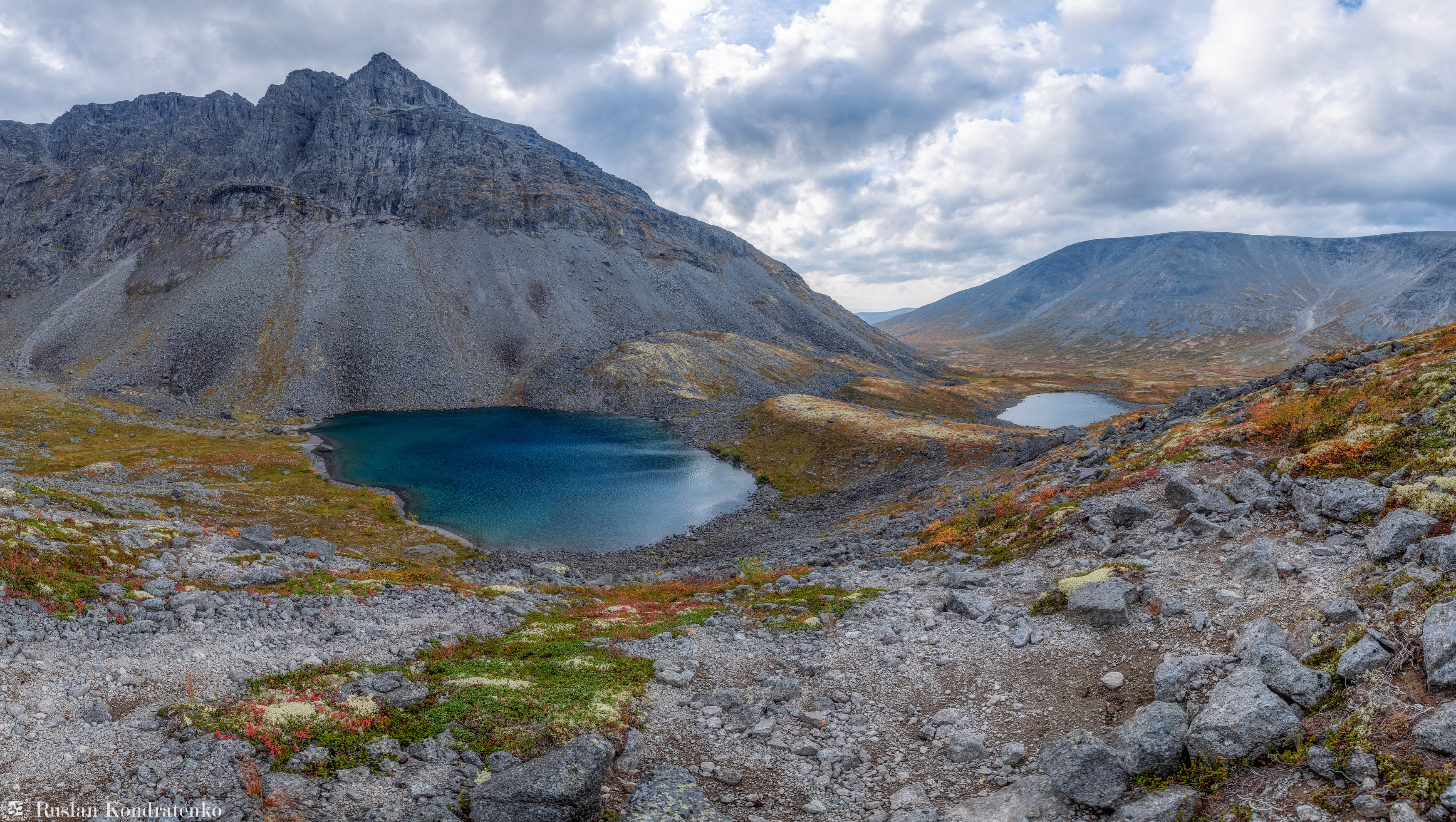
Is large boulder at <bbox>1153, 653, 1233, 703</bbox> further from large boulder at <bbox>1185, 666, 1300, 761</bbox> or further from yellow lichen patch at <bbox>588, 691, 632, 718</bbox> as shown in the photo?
yellow lichen patch at <bbox>588, 691, 632, 718</bbox>

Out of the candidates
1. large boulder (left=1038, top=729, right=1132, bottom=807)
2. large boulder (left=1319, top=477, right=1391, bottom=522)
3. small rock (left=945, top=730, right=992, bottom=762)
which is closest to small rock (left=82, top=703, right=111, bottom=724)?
small rock (left=945, top=730, right=992, bottom=762)

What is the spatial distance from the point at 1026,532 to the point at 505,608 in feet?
82.3

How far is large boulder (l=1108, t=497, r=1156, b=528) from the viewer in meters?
23.7

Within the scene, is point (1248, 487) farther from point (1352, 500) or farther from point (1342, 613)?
point (1342, 613)

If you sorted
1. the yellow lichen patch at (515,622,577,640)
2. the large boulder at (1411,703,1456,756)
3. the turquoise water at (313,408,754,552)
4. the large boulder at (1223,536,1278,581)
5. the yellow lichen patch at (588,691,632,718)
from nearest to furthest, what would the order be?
the large boulder at (1411,703,1456,756), the yellow lichen patch at (588,691,632,718), the large boulder at (1223,536,1278,581), the yellow lichen patch at (515,622,577,640), the turquoise water at (313,408,754,552)

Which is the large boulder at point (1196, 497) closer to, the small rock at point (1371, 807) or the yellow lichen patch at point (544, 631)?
the small rock at point (1371, 807)

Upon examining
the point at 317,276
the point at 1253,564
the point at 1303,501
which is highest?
the point at 317,276

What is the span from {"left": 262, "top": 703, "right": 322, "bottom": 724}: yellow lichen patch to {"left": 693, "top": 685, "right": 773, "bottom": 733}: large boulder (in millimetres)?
9387

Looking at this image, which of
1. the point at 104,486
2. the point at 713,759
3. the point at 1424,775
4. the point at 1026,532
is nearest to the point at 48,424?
the point at 104,486

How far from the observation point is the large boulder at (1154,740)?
1015 cm

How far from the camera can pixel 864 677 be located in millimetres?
16609

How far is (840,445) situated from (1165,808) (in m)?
73.9

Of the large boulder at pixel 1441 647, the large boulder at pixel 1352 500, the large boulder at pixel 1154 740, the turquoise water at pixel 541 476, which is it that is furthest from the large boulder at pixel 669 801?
the turquoise water at pixel 541 476

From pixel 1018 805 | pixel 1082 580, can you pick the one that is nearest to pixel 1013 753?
pixel 1018 805
